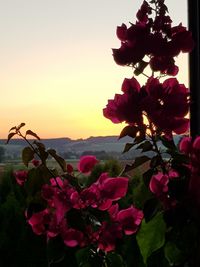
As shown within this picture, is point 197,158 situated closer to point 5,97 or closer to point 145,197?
point 145,197

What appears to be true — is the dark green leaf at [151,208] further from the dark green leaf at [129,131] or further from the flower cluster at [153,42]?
the flower cluster at [153,42]

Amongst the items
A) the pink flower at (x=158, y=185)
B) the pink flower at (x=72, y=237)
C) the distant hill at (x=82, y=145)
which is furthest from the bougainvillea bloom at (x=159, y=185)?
the distant hill at (x=82, y=145)

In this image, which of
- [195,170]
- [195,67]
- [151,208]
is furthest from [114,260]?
[195,67]

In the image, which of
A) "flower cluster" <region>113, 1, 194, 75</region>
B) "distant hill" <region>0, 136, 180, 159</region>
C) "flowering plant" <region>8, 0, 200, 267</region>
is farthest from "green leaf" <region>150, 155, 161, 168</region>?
"distant hill" <region>0, 136, 180, 159</region>

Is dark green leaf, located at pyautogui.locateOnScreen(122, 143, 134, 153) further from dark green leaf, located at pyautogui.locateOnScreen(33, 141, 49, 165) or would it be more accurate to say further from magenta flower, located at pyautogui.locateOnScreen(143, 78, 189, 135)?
dark green leaf, located at pyautogui.locateOnScreen(33, 141, 49, 165)

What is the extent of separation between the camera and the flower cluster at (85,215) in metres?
1.05

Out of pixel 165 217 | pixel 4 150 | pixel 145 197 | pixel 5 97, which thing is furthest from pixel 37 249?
pixel 165 217

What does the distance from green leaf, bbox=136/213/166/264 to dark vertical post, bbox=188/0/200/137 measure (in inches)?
19.5

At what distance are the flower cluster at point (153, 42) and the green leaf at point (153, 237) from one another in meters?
0.35

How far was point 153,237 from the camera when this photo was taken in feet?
3.48

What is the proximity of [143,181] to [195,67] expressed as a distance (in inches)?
21.2

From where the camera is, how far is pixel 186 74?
1512 mm

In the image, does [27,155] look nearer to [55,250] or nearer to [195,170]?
[55,250]

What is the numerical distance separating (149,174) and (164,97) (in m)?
0.17
